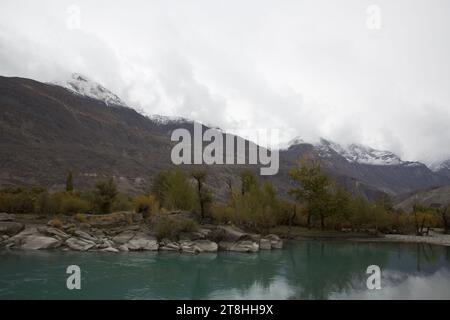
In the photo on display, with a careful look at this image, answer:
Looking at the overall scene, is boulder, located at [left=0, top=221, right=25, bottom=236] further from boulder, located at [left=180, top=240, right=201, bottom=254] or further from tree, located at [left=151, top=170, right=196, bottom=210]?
tree, located at [left=151, top=170, right=196, bottom=210]

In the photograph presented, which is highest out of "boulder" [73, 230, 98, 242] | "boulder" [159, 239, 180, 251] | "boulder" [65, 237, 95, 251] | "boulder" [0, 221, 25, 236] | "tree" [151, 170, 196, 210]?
"tree" [151, 170, 196, 210]

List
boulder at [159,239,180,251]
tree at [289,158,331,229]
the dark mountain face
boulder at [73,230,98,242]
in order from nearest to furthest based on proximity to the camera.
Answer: boulder at [73,230,98,242] → boulder at [159,239,180,251] → tree at [289,158,331,229] → the dark mountain face

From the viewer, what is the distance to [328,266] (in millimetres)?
38062

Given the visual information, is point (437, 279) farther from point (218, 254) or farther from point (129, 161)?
point (129, 161)

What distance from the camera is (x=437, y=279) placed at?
1273 inches

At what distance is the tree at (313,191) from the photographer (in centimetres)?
6712

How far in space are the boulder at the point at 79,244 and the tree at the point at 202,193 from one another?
60.2 ft

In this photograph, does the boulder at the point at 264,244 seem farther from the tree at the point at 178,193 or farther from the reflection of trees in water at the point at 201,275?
the tree at the point at 178,193

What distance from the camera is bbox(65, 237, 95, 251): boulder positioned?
40950 millimetres

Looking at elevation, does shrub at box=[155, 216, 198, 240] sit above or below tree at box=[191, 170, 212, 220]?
below

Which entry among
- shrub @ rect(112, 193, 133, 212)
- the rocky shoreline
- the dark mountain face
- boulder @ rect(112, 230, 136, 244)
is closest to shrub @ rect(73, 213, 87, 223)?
the rocky shoreline

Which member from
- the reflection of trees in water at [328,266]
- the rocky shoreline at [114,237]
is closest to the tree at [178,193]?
the rocky shoreline at [114,237]
